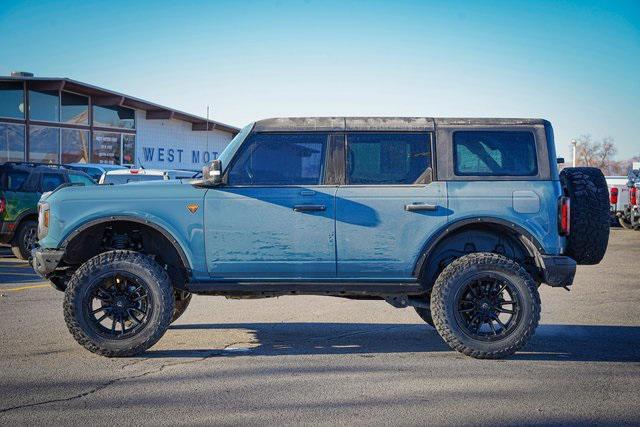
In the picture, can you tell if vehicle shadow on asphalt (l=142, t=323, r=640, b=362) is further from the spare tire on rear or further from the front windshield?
the front windshield

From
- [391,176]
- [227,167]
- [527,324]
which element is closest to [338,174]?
[391,176]

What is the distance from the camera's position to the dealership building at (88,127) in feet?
88.5

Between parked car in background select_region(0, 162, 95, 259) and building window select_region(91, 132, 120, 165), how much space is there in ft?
53.8

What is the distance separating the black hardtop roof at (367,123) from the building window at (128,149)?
2770cm

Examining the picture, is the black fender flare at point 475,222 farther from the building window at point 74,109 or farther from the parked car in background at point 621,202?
the building window at point 74,109

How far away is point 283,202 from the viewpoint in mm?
6328

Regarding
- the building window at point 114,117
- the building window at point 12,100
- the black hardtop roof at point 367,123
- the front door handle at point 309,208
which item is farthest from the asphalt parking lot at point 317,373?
the building window at point 114,117

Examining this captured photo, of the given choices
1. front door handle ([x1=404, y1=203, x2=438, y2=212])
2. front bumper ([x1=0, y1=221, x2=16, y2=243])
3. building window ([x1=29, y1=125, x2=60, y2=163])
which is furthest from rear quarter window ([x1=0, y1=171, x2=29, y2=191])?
building window ([x1=29, y1=125, x2=60, y2=163])

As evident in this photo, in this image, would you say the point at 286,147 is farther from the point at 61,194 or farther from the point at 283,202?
the point at 61,194

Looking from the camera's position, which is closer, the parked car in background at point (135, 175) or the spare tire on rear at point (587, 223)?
the spare tire on rear at point (587, 223)

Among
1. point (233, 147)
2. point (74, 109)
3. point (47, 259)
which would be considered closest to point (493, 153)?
point (233, 147)

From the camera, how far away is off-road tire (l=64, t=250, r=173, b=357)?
6.18m

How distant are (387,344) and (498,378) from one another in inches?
58.4

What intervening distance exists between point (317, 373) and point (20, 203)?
1072 cm
